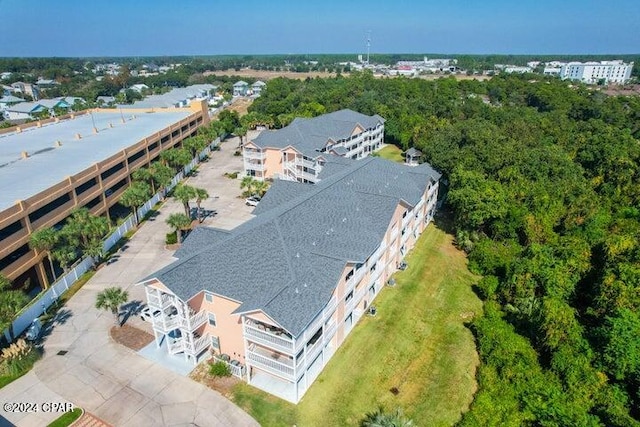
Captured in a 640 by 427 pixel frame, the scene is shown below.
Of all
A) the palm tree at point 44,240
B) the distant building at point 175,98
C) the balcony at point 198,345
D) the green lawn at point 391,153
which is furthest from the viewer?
the distant building at point 175,98

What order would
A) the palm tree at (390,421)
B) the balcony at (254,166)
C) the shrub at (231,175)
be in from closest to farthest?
the palm tree at (390,421) < the balcony at (254,166) < the shrub at (231,175)

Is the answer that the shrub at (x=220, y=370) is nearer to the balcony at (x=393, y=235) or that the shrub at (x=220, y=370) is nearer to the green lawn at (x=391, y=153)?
the balcony at (x=393, y=235)

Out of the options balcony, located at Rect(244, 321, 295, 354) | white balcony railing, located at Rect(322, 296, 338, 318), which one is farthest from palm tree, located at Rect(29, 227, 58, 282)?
white balcony railing, located at Rect(322, 296, 338, 318)

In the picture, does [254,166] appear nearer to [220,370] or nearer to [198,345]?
[198,345]

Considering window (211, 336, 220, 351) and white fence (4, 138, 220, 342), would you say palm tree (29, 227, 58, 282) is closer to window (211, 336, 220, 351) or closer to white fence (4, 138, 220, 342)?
white fence (4, 138, 220, 342)

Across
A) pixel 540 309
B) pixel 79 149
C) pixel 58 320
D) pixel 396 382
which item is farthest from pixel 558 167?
pixel 79 149

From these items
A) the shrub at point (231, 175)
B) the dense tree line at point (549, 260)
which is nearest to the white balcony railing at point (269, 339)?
the dense tree line at point (549, 260)
